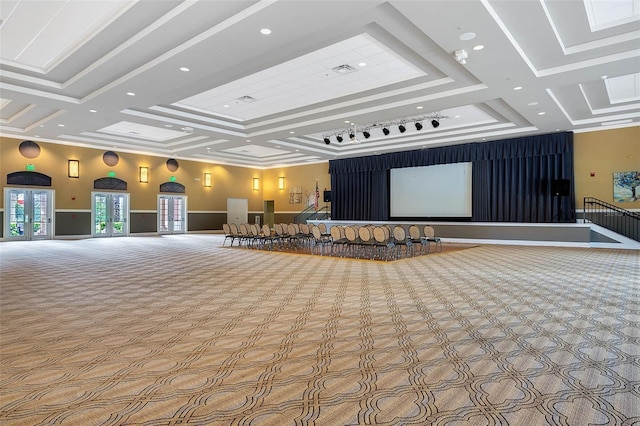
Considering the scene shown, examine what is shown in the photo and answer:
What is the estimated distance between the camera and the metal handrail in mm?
12164

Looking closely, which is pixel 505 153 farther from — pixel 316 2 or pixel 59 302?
pixel 59 302

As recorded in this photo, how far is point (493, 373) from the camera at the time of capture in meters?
2.89

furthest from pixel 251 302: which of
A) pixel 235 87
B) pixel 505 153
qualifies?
pixel 505 153

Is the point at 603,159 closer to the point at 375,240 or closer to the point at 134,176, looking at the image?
the point at 375,240

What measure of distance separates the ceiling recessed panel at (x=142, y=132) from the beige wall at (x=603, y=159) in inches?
576

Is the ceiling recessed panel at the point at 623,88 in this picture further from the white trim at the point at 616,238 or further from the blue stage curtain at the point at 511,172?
the white trim at the point at 616,238

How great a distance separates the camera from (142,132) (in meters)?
15.5

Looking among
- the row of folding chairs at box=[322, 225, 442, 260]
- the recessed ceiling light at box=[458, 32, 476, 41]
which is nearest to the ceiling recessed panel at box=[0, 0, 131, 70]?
the recessed ceiling light at box=[458, 32, 476, 41]

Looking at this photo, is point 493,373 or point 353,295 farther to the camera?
point 353,295

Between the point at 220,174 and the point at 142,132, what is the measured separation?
6616 millimetres

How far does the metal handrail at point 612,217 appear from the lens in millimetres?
12164

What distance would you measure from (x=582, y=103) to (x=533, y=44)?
500cm

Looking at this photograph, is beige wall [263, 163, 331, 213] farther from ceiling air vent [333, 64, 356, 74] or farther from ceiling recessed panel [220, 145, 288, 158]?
ceiling air vent [333, 64, 356, 74]

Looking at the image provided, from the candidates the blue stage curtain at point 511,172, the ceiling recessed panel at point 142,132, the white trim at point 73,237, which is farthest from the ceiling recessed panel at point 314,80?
the white trim at point 73,237
